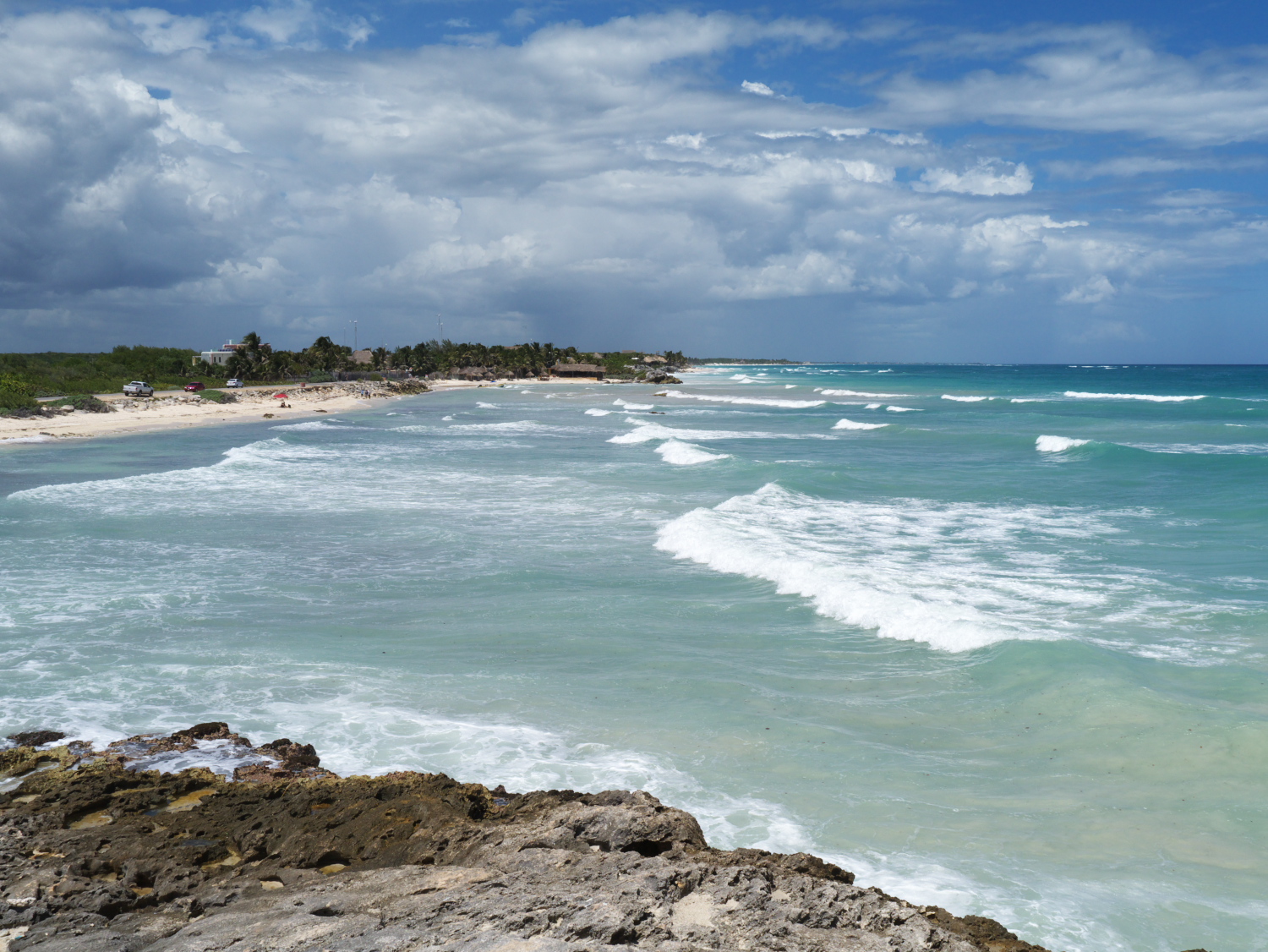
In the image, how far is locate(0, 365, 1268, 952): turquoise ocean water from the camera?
22.3 ft

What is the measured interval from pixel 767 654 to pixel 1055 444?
3064 cm

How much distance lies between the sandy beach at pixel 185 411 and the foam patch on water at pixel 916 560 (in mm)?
36389

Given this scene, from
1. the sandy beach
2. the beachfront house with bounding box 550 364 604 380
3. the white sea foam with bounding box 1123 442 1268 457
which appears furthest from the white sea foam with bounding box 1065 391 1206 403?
the beachfront house with bounding box 550 364 604 380

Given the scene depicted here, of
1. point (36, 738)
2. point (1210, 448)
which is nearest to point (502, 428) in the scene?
point (1210, 448)

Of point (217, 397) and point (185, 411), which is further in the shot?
point (217, 397)

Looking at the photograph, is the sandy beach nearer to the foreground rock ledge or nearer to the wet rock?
the wet rock

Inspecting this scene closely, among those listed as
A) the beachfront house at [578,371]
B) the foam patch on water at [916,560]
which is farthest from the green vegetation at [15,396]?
the beachfront house at [578,371]

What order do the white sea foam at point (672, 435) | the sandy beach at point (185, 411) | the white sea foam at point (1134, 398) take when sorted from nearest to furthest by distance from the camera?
the white sea foam at point (672, 435), the sandy beach at point (185, 411), the white sea foam at point (1134, 398)

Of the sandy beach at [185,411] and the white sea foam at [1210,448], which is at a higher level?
the sandy beach at [185,411]

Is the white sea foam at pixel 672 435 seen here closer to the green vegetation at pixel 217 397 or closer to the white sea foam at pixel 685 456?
the white sea foam at pixel 685 456

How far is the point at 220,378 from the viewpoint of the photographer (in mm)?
102875

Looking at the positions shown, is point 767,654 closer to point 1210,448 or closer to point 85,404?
point 1210,448

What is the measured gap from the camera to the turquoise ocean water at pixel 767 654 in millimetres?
6797

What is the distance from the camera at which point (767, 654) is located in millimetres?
11016
